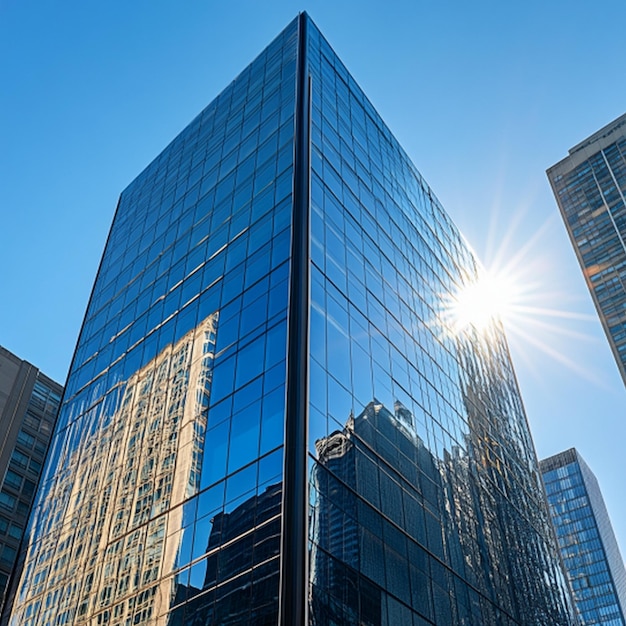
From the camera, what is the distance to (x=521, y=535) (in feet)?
151

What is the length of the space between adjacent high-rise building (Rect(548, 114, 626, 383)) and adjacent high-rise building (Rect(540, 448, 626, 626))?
211 ft

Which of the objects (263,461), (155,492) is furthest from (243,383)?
(155,492)

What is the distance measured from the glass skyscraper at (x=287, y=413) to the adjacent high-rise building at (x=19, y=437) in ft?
81.6

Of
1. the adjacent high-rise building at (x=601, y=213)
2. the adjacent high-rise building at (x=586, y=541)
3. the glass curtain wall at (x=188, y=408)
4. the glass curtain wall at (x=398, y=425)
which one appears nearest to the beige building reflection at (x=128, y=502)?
the glass curtain wall at (x=188, y=408)

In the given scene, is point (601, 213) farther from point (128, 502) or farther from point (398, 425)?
point (128, 502)

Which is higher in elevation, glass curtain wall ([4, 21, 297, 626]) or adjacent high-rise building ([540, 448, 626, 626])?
adjacent high-rise building ([540, 448, 626, 626])

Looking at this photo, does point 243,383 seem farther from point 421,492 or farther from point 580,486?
point 580,486

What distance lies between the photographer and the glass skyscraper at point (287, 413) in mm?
24391

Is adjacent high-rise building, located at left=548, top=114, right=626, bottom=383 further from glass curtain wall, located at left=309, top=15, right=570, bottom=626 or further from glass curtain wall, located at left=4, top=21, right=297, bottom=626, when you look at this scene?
glass curtain wall, located at left=4, top=21, right=297, bottom=626

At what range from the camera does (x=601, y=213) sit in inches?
5315

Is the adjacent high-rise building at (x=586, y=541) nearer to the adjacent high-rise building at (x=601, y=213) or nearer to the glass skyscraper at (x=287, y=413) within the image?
the adjacent high-rise building at (x=601, y=213)

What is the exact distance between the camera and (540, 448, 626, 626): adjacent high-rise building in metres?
→ 157

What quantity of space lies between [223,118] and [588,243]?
10245 cm

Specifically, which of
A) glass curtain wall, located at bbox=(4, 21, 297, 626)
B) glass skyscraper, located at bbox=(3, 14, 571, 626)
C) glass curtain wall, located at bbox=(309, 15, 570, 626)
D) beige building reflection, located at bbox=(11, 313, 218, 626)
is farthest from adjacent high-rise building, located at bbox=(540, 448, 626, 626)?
beige building reflection, located at bbox=(11, 313, 218, 626)
